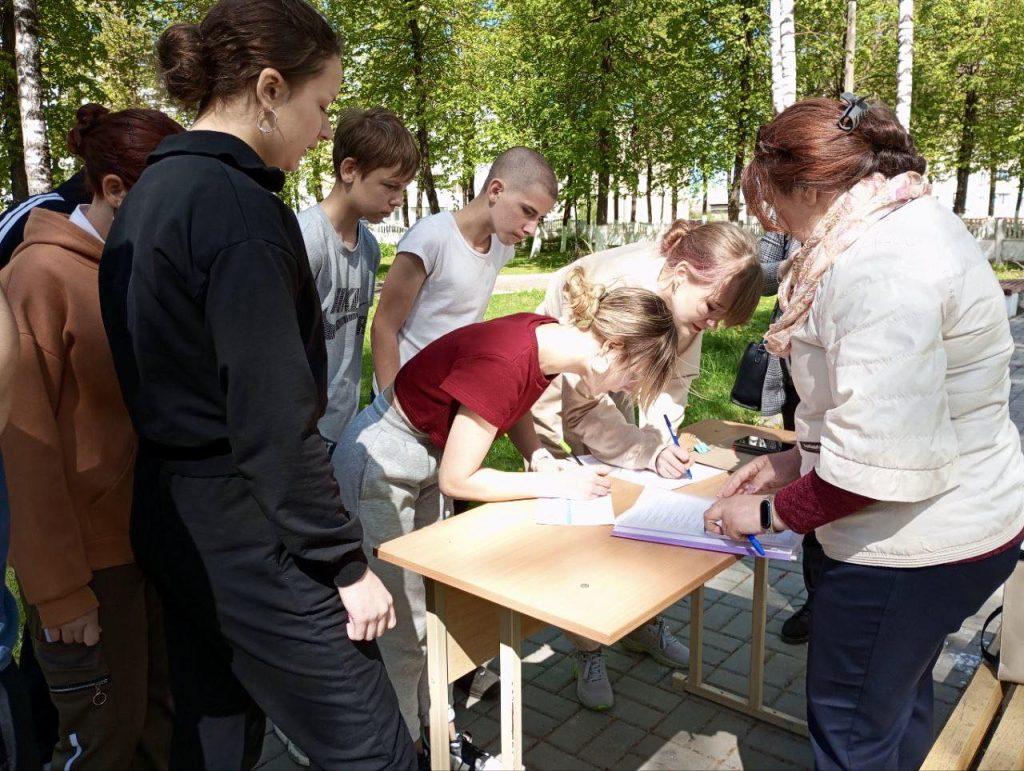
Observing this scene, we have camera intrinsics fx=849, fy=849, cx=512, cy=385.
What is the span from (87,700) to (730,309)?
209 cm

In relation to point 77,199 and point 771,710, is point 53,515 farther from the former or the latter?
point 771,710

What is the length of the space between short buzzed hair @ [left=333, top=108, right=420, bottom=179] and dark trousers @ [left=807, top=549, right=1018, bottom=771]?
6.35 feet

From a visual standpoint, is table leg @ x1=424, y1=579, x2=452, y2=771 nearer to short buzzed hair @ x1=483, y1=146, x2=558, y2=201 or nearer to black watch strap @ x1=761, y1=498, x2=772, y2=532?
black watch strap @ x1=761, y1=498, x2=772, y2=532

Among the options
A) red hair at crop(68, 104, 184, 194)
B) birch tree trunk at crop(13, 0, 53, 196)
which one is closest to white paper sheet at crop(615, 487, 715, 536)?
red hair at crop(68, 104, 184, 194)

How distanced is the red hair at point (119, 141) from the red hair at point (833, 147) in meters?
1.36

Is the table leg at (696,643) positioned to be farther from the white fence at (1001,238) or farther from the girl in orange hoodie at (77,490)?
the white fence at (1001,238)

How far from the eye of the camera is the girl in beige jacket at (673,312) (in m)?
2.72

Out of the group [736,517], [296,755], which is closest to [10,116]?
[296,755]

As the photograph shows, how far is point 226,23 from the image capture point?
1.52 m

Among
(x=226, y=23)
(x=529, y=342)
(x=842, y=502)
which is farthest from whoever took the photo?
(x=529, y=342)

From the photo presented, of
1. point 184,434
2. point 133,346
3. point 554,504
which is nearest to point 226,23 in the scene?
point 133,346

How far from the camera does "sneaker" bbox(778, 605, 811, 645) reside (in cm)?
346

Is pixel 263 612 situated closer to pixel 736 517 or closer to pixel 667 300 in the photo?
pixel 736 517

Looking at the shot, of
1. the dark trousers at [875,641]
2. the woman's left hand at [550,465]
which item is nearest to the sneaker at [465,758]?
the woman's left hand at [550,465]
